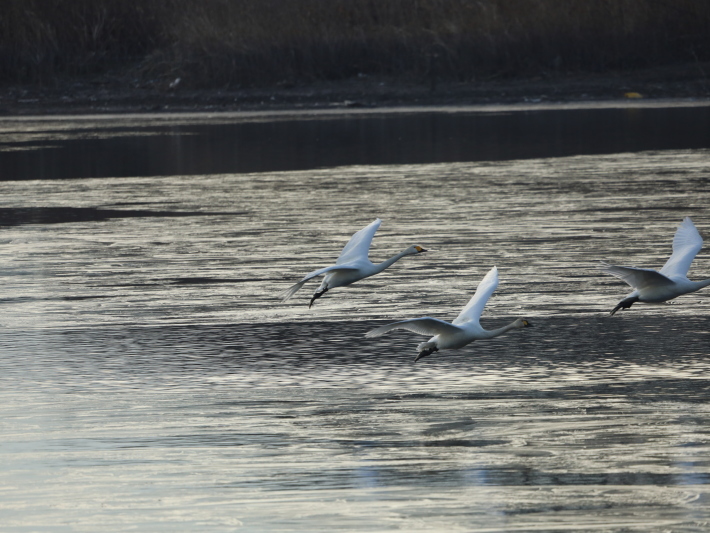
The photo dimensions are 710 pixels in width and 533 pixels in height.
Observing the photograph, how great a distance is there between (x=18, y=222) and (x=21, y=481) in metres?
10.1

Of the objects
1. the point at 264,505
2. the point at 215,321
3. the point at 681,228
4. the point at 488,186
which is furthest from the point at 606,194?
the point at 264,505

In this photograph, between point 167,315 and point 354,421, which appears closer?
point 354,421

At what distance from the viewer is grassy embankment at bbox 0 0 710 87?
3516 centimetres

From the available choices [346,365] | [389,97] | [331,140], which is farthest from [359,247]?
[389,97]

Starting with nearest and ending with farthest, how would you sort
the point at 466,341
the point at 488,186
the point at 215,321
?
the point at 466,341 < the point at 215,321 < the point at 488,186

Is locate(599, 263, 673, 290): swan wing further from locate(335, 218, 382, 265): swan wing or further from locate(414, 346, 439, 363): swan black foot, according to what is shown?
locate(335, 218, 382, 265): swan wing

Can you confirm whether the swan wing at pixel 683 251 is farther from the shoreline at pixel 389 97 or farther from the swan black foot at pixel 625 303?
the shoreline at pixel 389 97

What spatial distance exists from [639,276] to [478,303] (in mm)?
1298

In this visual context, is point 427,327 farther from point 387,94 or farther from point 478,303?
point 387,94

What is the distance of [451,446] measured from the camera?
7371 millimetres

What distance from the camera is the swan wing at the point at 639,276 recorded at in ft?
30.5

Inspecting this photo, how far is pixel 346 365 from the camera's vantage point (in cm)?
917

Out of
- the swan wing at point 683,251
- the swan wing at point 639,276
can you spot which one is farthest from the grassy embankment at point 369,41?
the swan wing at point 639,276

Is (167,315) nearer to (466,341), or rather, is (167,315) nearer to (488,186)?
(466,341)
